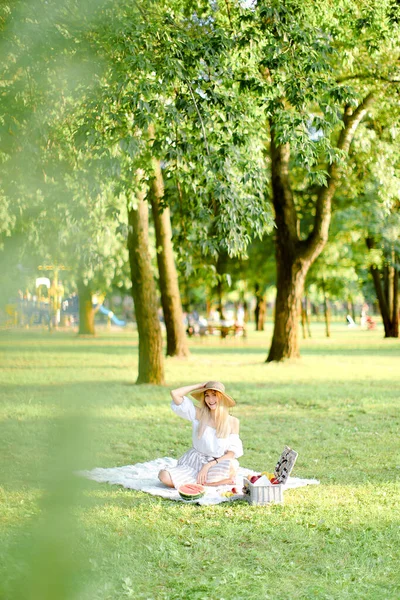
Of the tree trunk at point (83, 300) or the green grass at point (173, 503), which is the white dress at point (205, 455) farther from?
the tree trunk at point (83, 300)

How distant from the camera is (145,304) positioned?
59.9 ft

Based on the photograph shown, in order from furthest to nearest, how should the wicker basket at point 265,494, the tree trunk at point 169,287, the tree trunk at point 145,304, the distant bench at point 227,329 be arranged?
1. the distant bench at point 227,329
2. the tree trunk at point 169,287
3. the tree trunk at point 145,304
4. the wicker basket at point 265,494

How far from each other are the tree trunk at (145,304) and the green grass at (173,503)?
2.20 ft

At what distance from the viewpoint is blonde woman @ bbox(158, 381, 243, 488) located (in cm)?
805

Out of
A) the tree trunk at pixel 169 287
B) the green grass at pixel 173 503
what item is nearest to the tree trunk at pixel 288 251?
the tree trunk at pixel 169 287

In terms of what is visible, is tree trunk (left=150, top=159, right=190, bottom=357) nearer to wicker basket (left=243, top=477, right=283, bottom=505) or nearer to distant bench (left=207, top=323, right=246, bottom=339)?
distant bench (left=207, top=323, right=246, bottom=339)

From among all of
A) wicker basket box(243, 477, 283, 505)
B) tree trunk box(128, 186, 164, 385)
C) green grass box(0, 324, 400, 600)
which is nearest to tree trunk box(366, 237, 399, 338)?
green grass box(0, 324, 400, 600)

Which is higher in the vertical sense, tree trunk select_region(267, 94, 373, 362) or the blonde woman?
tree trunk select_region(267, 94, 373, 362)

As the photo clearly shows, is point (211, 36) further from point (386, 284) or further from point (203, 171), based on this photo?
point (386, 284)

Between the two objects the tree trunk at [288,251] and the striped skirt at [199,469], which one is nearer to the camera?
the striped skirt at [199,469]

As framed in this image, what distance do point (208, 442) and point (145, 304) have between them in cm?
1021

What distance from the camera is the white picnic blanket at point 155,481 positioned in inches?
298

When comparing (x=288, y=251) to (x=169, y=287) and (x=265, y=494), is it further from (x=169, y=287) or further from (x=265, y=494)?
(x=265, y=494)

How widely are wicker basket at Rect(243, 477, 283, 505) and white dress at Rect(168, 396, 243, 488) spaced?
89 cm
